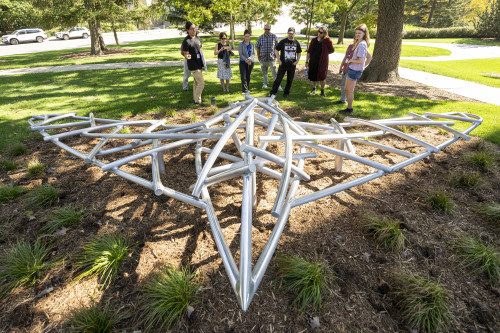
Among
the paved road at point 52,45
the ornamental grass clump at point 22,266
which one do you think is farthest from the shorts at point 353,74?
the paved road at point 52,45

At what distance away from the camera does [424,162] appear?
177 inches

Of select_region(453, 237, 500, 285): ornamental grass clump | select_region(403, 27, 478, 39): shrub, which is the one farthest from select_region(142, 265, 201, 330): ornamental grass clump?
select_region(403, 27, 478, 39): shrub

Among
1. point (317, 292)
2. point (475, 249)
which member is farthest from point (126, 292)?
point (475, 249)

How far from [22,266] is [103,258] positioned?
735 mm

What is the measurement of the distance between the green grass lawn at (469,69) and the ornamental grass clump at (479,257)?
11233 millimetres

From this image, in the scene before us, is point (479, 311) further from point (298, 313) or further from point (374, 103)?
point (374, 103)

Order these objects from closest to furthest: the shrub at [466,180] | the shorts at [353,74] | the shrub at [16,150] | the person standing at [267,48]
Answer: the shrub at [466,180] < the shrub at [16,150] < the shorts at [353,74] < the person standing at [267,48]

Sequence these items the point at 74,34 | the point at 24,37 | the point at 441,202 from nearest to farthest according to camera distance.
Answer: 1. the point at 441,202
2. the point at 24,37
3. the point at 74,34

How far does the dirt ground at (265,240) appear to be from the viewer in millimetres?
2090

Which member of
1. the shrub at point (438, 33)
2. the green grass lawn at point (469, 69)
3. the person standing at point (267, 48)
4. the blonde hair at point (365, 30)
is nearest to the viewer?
the blonde hair at point (365, 30)

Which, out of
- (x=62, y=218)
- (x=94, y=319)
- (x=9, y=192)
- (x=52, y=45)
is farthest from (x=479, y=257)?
(x=52, y=45)

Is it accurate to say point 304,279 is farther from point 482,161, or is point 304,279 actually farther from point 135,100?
point 135,100

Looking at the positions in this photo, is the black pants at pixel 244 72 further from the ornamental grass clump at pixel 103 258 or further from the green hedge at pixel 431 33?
the green hedge at pixel 431 33

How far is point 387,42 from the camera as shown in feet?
31.3
